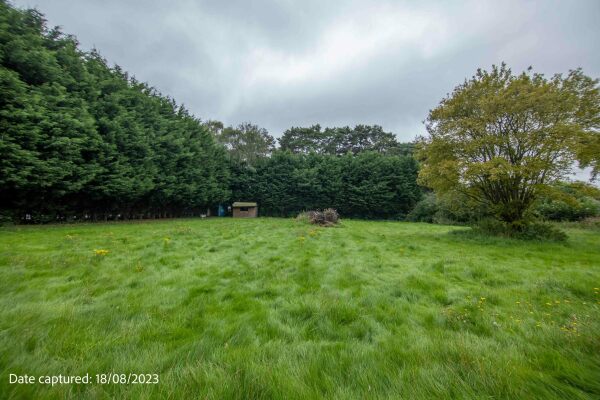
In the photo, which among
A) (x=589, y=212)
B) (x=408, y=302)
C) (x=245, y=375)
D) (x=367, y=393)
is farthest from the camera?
(x=589, y=212)

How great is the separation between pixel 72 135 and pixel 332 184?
2533cm

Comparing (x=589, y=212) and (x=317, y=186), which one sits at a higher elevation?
(x=317, y=186)

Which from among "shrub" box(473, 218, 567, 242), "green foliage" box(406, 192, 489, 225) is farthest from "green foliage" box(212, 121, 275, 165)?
"shrub" box(473, 218, 567, 242)

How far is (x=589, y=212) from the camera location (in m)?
18.8

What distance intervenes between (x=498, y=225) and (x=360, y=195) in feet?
64.2

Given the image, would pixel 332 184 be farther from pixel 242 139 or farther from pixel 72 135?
pixel 72 135


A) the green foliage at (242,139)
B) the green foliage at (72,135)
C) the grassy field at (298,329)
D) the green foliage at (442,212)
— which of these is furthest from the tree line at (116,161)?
the grassy field at (298,329)

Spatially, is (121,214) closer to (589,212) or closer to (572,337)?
(572,337)

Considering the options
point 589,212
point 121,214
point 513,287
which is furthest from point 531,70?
point 121,214

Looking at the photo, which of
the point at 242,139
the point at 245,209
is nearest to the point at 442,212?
the point at 245,209

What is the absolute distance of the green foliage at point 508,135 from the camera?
9867mm

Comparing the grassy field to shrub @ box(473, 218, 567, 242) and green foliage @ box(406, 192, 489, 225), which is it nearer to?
shrub @ box(473, 218, 567, 242)

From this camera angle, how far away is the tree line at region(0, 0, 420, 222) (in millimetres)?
11484

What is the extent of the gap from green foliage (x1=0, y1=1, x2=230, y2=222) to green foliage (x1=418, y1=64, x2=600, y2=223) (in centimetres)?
1915
